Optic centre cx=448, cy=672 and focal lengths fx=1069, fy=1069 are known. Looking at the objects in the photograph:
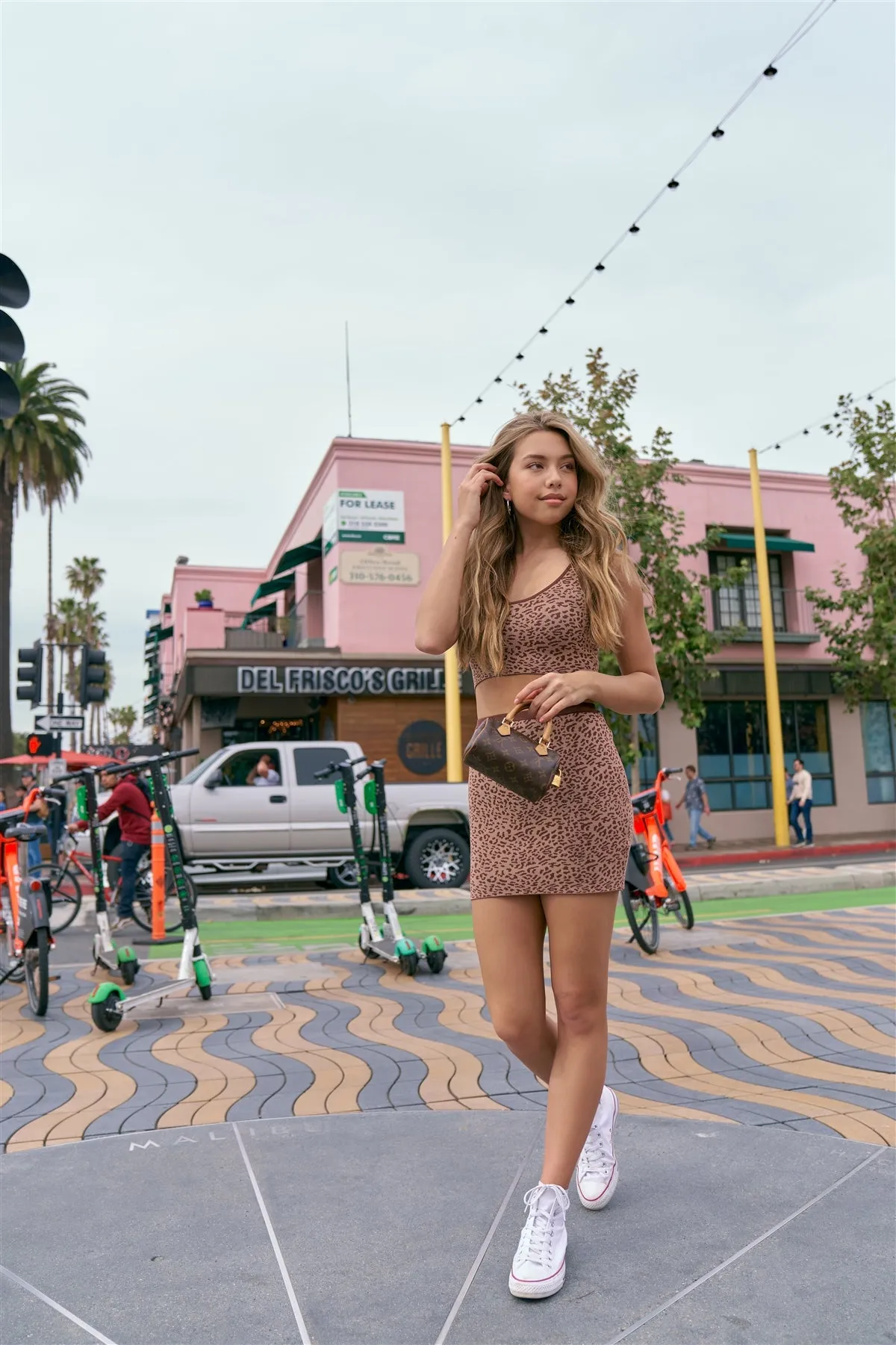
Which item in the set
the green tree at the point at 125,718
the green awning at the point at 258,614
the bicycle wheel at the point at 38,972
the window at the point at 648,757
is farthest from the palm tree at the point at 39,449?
the green tree at the point at 125,718

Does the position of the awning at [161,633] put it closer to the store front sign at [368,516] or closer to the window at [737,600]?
the store front sign at [368,516]

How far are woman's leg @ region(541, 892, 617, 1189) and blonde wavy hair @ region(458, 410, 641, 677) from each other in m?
0.59

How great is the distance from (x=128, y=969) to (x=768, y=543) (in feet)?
66.0

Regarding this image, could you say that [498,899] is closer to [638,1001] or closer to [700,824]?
[638,1001]

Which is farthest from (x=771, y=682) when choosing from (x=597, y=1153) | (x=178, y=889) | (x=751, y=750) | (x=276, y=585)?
(x=597, y=1153)

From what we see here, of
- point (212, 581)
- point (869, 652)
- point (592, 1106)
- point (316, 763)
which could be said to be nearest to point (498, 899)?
point (592, 1106)

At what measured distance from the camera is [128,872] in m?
10.3

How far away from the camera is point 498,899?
8.14 ft

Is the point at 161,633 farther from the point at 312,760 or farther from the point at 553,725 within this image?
the point at 553,725

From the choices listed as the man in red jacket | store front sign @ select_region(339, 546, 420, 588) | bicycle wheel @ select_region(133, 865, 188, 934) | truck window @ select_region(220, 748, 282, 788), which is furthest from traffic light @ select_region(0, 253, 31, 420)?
store front sign @ select_region(339, 546, 420, 588)

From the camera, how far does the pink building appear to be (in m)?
21.4

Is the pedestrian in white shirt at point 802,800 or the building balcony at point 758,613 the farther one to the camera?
the building balcony at point 758,613

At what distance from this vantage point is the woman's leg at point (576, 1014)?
2.43 m

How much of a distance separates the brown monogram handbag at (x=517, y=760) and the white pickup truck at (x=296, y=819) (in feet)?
35.3
